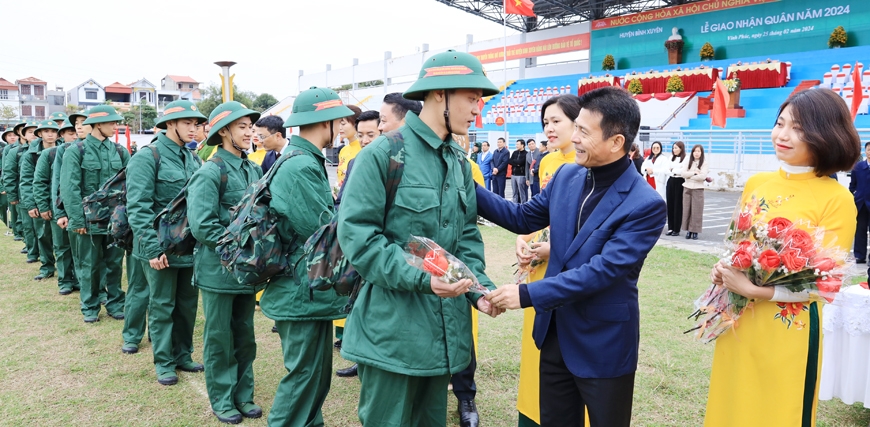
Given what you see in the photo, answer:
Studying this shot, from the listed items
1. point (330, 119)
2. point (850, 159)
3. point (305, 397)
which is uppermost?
point (330, 119)

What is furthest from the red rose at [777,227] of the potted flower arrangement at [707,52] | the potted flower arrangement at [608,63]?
the potted flower arrangement at [608,63]

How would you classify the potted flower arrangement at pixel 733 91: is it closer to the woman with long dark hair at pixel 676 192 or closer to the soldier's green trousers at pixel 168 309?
the woman with long dark hair at pixel 676 192

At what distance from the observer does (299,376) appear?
311 centimetres

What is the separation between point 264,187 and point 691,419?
292cm

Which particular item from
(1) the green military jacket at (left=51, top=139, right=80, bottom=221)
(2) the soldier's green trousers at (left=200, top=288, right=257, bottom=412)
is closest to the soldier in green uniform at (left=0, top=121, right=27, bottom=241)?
(1) the green military jacket at (left=51, top=139, right=80, bottom=221)

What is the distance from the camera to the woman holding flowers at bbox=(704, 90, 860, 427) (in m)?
2.42

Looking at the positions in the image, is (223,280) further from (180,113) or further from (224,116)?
(180,113)

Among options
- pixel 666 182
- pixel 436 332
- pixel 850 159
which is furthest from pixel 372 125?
pixel 666 182

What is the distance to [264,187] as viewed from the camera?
3057 mm

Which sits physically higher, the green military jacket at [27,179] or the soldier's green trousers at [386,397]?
the green military jacket at [27,179]

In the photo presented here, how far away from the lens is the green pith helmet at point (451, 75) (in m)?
2.17

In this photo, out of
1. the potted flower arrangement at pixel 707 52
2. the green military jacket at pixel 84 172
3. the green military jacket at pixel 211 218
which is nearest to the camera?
the green military jacket at pixel 211 218

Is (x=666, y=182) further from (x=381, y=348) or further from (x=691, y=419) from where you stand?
(x=381, y=348)

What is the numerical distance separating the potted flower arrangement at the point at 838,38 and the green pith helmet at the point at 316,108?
2427 centimetres
